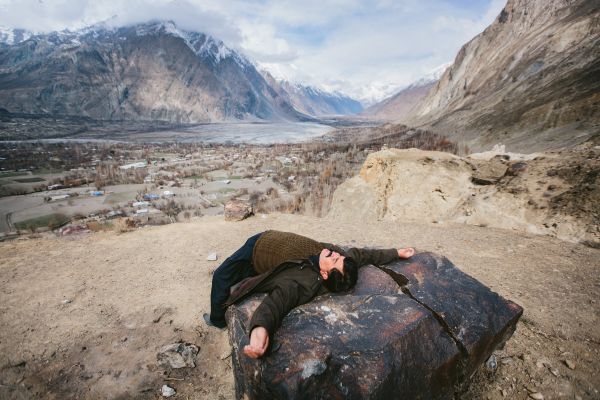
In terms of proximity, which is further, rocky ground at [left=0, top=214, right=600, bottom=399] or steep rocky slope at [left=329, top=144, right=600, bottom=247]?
steep rocky slope at [left=329, top=144, right=600, bottom=247]

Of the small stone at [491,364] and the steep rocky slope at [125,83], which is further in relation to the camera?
the steep rocky slope at [125,83]

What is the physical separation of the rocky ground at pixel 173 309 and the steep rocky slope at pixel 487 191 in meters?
0.65

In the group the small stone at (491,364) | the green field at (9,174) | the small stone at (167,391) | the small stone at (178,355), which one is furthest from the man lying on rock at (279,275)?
the green field at (9,174)

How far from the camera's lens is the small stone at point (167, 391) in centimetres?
333

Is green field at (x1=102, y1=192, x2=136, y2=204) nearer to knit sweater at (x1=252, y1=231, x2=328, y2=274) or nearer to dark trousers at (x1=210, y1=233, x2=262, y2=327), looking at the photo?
dark trousers at (x1=210, y1=233, x2=262, y2=327)

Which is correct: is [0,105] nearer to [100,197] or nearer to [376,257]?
[100,197]

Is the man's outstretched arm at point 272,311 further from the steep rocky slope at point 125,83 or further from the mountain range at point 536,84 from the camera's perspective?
the steep rocky slope at point 125,83

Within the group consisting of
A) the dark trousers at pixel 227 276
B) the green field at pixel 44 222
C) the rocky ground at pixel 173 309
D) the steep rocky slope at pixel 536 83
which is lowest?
the green field at pixel 44 222

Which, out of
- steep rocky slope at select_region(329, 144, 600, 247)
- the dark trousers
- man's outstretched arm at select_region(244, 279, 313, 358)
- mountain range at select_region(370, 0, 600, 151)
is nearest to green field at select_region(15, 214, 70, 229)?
A: steep rocky slope at select_region(329, 144, 600, 247)

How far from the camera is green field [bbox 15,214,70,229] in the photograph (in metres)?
17.7

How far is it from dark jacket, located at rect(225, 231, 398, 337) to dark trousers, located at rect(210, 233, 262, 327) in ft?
0.45

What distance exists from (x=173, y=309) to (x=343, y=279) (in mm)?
3244

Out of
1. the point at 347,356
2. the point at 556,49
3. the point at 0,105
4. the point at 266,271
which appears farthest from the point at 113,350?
the point at 0,105

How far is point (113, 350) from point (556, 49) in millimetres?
A: 39025
